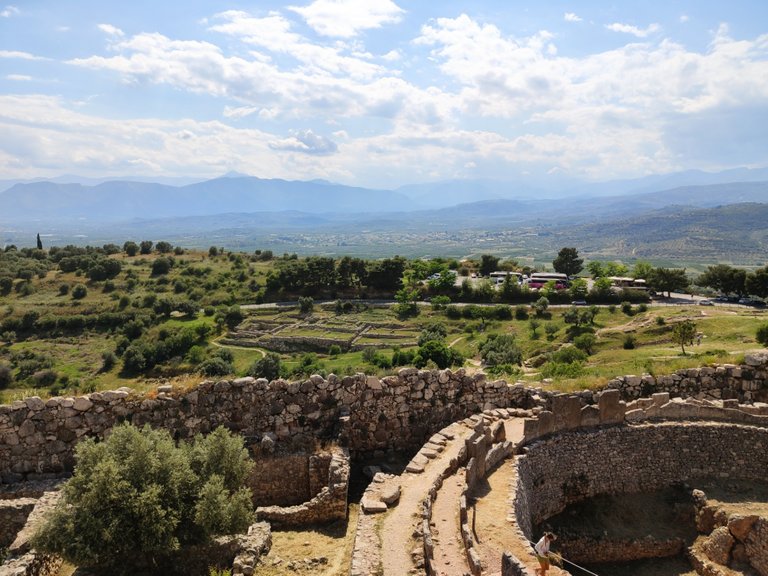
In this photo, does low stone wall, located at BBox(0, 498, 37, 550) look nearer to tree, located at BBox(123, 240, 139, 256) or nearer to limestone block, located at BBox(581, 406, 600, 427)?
limestone block, located at BBox(581, 406, 600, 427)

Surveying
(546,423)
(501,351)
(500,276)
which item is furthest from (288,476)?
(500,276)

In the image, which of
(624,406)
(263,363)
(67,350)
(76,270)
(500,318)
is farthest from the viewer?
(76,270)

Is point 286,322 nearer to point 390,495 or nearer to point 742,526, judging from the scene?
point 390,495

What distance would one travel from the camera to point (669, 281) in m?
73.3

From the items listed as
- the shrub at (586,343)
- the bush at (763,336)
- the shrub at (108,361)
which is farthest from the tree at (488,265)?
the bush at (763,336)

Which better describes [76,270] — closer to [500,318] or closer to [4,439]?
[500,318]

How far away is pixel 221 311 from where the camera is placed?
223ft

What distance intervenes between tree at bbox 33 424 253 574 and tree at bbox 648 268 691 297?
253 ft

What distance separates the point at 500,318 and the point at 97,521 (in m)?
61.3

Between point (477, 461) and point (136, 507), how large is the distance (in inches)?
251

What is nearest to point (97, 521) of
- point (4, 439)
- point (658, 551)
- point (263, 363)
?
point (4, 439)

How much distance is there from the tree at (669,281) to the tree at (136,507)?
77110 millimetres

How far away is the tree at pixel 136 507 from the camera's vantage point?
318 inches

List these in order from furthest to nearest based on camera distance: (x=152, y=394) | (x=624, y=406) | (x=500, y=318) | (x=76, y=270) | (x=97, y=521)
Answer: (x=76, y=270) < (x=500, y=318) < (x=624, y=406) < (x=152, y=394) < (x=97, y=521)
